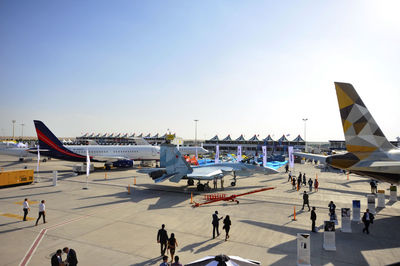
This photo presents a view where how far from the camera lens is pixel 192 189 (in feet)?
70.7

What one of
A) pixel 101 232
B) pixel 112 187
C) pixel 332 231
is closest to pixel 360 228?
pixel 332 231

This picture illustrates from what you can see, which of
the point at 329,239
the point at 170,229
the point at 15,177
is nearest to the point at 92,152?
the point at 15,177

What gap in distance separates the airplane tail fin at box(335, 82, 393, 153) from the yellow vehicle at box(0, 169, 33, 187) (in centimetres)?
2712

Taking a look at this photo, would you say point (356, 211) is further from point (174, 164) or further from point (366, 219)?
point (174, 164)

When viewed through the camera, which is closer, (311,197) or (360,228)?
(360,228)

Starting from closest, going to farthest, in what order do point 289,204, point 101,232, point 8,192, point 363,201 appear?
point 101,232
point 289,204
point 363,201
point 8,192

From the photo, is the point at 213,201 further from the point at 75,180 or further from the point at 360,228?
the point at 75,180

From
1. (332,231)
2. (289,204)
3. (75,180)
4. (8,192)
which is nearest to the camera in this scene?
(332,231)

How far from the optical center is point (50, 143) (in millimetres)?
31438

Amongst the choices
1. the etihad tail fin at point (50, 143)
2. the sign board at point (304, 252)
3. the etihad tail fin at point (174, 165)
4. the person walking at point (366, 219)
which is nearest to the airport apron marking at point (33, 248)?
the sign board at point (304, 252)

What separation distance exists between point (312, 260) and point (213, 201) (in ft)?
28.9

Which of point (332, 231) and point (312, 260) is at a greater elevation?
point (332, 231)

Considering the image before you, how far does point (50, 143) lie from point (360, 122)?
34544 millimetres

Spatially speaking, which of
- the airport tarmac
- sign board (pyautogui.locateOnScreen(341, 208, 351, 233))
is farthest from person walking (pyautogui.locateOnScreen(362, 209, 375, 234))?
sign board (pyautogui.locateOnScreen(341, 208, 351, 233))
